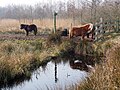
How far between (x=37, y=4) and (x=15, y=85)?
1810 inches

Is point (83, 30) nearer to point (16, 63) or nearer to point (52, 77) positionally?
point (52, 77)

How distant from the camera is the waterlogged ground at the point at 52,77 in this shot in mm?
9000

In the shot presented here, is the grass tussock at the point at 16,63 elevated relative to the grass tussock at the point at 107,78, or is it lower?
lower

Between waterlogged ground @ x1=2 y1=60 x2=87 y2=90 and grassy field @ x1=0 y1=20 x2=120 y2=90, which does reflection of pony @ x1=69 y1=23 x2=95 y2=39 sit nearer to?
grassy field @ x1=0 y1=20 x2=120 y2=90

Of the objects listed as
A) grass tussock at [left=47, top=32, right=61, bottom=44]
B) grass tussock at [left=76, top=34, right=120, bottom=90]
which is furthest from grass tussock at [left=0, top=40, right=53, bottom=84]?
grass tussock at [left=76, top=34, right=120, bottom=90]

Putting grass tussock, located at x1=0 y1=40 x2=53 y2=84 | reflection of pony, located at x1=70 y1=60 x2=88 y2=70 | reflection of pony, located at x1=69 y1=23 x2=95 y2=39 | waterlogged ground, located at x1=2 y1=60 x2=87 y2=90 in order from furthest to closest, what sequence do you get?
reflection of pony, located at x1=69 y1=23 x2=95 y2=39, reflection of pony, located at x1=70 y1=60 x2=88 y2=70, grass tussock, located at x1=0 y1=40 x2=53 y2=84, waterlogged ground, located at x1=2 y1=60 x2=87 y2=90

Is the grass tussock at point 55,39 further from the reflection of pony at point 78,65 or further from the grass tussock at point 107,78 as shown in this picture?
the grass tussock at point 107,78

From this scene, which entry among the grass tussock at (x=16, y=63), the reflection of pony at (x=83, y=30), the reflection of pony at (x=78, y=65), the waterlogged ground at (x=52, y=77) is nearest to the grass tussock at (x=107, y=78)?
the waterlogged ground at (x=52, y=77)

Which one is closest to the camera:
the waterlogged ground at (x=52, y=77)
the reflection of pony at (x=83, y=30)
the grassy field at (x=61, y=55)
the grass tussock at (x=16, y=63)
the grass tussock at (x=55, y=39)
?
the grassy field at (x=61, y=55)

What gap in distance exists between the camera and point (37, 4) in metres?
54.3

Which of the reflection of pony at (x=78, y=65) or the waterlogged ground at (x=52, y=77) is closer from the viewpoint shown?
the waterlogged ground at (x=52, y=77)

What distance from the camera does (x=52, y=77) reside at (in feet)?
34.0

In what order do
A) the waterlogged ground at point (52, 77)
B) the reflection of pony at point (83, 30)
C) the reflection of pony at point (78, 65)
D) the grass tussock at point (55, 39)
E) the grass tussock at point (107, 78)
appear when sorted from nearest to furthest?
the grass tussock at point (107, 78)
the waterlogged ground at point (52, 77)
the reflection of pony at point (78, 65)
the grass tussock at point (55, 39)
the reflection of pony at point (83, 30)

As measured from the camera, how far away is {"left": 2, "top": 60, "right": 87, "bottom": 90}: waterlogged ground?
9000 mm
